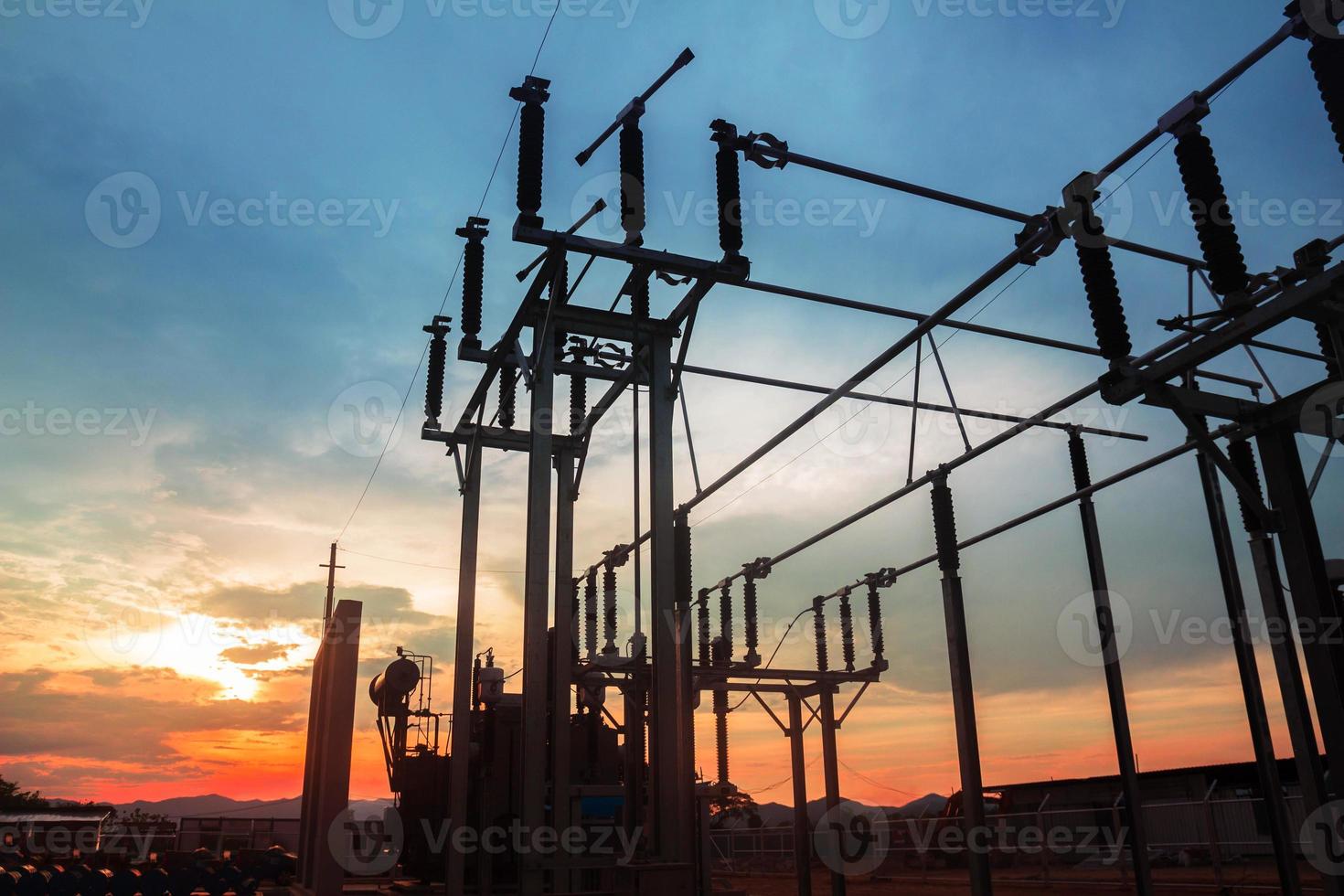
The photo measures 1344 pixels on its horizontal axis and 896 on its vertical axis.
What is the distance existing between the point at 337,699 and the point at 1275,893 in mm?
18462

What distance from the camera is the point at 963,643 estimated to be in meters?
13.9

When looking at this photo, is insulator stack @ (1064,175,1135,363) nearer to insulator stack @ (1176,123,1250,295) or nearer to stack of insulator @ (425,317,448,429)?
insulator stack @ (1176,123,1250,295)

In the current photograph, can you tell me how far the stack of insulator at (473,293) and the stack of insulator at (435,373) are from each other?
11.3 ft

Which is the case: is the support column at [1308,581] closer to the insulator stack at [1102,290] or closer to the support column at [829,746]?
the insulator stack at [1102,290]

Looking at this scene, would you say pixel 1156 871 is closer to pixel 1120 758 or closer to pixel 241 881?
pixel 1120 758

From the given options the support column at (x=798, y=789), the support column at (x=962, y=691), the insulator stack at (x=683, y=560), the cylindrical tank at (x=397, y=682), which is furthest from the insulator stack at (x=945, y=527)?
the cylindrical tank at (x=397, y=682)

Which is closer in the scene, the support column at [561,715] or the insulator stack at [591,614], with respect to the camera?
the support column at [561,715]

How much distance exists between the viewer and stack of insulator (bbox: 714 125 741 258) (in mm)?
10289

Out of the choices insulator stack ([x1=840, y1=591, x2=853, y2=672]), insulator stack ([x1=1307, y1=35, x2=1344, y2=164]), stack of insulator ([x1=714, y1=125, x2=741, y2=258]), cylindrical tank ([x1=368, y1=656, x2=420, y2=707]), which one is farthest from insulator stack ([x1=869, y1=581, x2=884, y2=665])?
insulator stack ([x1=1307, y1=35, x2=1344, y2=164])

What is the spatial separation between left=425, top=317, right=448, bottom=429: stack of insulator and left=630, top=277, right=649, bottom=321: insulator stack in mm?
6093

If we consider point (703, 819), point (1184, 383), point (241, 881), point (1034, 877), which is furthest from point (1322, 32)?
point (1034, 877)

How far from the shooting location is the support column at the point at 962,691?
12734 millimetres

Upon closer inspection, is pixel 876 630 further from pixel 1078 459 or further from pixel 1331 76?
pixel 1331 76

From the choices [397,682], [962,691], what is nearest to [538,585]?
[962,691]
